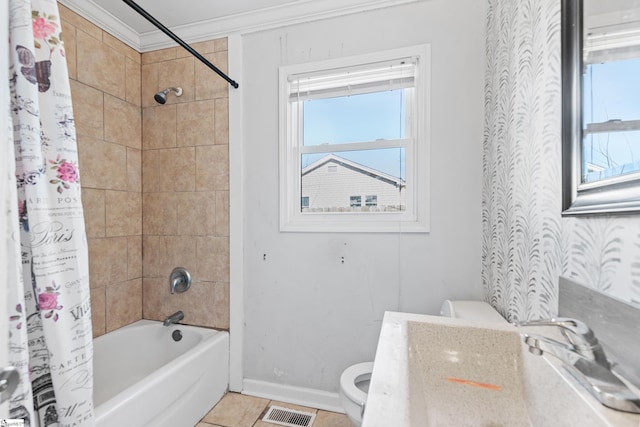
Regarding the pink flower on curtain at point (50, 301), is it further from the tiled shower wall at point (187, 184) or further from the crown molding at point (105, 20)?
the crown molding at point (105, 20)

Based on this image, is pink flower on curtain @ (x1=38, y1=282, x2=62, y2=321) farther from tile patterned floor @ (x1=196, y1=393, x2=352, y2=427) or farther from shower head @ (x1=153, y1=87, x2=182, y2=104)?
shower head @ (x1=153, y1=87, x2=182, y2=104)

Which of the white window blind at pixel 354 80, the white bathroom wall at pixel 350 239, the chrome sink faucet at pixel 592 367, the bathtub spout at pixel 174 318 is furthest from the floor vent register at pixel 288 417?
the white window blind at pixel 354 80

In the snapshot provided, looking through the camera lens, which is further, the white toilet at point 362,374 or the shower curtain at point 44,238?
the white toilet at point 362,374

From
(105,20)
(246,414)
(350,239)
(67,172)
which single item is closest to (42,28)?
(67,172)

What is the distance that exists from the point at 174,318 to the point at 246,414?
0.78 metres

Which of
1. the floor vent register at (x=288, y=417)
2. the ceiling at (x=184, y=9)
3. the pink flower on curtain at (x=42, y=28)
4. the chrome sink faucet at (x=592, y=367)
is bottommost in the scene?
the floor vent register at (x=288, y=417)

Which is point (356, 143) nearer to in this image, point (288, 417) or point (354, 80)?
point (354, 80)

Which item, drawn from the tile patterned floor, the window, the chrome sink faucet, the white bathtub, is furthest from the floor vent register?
the chrome sink faucet

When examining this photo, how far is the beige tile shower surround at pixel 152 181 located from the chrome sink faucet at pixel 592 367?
1.73 metres

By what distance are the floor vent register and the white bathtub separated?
37 cm

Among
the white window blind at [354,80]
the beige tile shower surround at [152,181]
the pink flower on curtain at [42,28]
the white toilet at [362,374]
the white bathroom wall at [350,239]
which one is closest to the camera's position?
the pink flower on curtain at [42,28]

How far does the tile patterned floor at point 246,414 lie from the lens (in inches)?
62.8

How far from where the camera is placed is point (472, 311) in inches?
51.5

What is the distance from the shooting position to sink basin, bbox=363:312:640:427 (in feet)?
1.65
